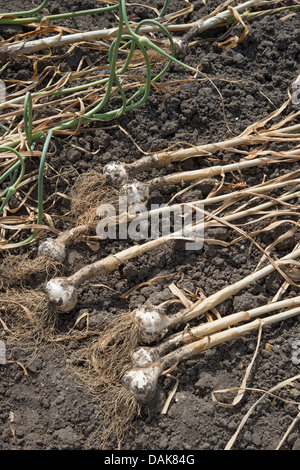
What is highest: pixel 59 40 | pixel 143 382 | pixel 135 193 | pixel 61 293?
pixel 59 40

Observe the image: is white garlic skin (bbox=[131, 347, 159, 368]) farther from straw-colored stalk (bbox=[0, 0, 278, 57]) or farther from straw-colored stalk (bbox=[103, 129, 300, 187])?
straw-colored stalk (bbox=[0, 0, 278, 57])

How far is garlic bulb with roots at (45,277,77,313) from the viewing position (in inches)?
58.4

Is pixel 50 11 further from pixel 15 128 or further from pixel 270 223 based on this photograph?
pixel 270 223

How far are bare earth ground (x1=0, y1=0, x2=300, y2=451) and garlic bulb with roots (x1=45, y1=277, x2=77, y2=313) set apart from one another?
0.06 m

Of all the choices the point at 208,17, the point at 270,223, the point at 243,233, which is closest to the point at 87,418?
the point at 243,233

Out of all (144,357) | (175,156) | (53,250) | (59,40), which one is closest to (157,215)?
(175,156)

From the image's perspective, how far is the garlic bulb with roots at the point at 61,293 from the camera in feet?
4.87

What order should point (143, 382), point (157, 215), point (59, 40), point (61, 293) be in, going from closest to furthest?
point (143, 382) < point (61, 293) < point (157, 215) < point (59, 40)

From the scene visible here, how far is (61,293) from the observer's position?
149 centimetres

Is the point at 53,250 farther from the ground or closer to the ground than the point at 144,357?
farther from the ground

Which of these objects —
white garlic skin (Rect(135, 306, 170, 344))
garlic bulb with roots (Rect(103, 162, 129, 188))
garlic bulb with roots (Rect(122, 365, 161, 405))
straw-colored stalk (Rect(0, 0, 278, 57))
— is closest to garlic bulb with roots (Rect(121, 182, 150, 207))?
garlic bulb with roots (Rect(103, 162, 129, 188))

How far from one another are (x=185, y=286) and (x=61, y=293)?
1.08 feet

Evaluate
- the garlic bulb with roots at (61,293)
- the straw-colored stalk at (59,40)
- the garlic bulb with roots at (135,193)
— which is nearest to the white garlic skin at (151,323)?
the garlic bulb with roots at (61,293)

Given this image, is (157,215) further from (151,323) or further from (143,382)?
(143,382)
